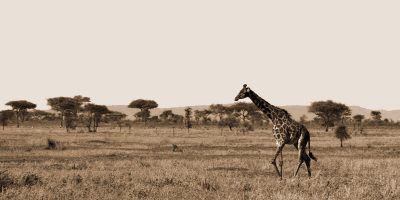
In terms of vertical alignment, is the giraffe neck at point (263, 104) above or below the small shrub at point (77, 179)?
above

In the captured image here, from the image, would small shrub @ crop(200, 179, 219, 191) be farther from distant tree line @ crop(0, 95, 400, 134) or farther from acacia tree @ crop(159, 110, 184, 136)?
acacia tree @ crop(159, 110, 184, 136)

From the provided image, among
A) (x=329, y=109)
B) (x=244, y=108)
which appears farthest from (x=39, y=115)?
(x=329, y=109)

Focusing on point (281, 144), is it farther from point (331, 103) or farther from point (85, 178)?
point (331, 103)

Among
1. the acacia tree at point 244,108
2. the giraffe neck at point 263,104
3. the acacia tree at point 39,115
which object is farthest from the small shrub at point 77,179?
the acacia tree at point 39,115

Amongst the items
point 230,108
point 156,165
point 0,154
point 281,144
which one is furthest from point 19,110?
point 281,144

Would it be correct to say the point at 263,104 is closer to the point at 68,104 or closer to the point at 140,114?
the point at 68,104

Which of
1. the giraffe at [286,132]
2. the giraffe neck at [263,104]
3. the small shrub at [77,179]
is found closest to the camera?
the small shrub at [77,179]

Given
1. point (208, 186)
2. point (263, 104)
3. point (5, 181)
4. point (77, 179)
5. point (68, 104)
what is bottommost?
point (208, 186)

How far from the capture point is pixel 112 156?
27438mm

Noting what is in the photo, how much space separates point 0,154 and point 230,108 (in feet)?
281

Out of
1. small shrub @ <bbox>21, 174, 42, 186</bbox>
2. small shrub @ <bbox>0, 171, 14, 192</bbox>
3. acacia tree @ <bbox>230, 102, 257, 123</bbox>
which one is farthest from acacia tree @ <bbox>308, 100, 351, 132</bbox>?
small shrub @ <bbox>0, 171, 14, 192</bbox>

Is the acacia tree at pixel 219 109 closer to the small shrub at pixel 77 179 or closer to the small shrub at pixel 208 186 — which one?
the small shrub at pixel 77 179

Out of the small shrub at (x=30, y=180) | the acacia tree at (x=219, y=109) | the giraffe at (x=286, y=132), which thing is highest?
the acacia tree at (x=219, y=109)

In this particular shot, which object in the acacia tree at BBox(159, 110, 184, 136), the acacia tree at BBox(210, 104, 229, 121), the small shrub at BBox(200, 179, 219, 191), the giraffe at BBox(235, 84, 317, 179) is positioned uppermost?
the acacia tree at BBox(210, 104, 229, 121)
